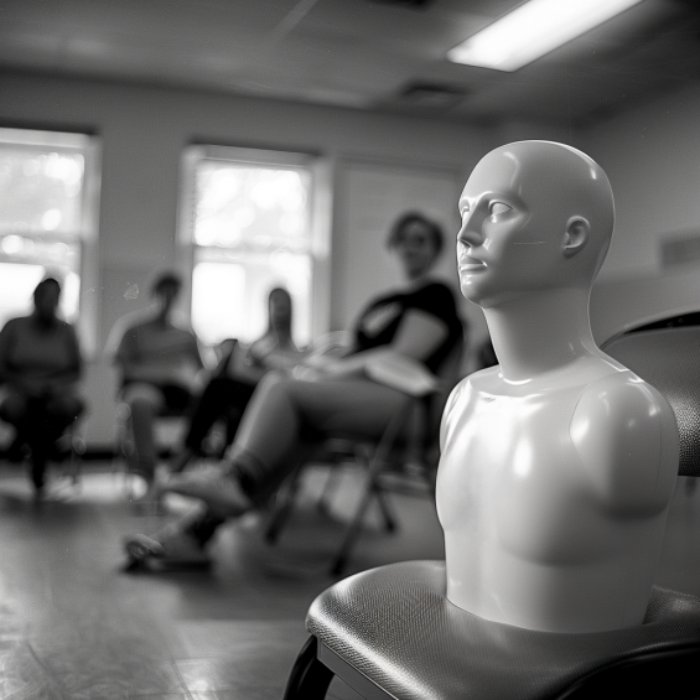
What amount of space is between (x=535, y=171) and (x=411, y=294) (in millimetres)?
908

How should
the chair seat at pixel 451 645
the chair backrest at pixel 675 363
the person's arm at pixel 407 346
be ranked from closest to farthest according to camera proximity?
the chair seat at pixel 451 645, the chair backrest at pixel 675 363, the person's arm at pixel 407 346

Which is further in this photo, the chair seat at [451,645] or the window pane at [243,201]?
the window pane at [243,201]

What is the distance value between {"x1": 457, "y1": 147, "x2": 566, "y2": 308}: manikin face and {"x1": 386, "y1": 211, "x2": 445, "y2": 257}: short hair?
50cm

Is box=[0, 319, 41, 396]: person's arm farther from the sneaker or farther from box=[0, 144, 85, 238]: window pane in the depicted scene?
the sneaker

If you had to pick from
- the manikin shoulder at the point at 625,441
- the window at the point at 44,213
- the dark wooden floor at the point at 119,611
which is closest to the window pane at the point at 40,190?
the window at the point at 44,213

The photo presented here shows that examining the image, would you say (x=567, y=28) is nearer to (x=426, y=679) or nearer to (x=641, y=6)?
(x=641, y=6)

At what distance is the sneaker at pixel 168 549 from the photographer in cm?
188

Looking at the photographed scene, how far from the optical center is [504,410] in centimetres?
84

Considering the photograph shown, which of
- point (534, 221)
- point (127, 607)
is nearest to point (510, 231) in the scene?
point (534, 221)

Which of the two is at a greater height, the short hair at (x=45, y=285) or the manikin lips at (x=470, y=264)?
the manikin lips at (x=470, y=264)

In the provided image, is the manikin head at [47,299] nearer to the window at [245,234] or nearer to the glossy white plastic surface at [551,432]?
the window at [245,234]

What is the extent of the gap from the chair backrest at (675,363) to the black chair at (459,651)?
20 cm

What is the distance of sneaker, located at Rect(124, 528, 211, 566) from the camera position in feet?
6.18

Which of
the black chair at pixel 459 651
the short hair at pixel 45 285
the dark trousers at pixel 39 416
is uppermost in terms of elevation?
the short hair at pixel 45 285
